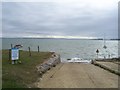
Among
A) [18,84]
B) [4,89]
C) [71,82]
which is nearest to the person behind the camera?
[4,89]

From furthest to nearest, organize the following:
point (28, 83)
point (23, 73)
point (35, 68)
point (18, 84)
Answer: point (35, 68), point (23, 73), point (28, 83), point (18, 84)

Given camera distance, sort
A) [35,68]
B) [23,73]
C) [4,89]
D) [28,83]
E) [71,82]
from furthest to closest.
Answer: [35,68] → [23,73] → [71,82] → [28,83] → [4,89]

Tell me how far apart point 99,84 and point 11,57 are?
27.6 feet

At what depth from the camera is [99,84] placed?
627 inches

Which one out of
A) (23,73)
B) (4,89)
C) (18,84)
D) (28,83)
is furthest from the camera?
(23,73)

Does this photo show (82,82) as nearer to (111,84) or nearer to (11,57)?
(111,84)

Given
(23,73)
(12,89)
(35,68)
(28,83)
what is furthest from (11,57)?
(12,89)

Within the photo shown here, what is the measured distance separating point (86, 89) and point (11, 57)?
8789mm

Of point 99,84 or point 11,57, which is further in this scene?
point 11,57

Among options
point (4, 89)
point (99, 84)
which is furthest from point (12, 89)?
point (99, 84)

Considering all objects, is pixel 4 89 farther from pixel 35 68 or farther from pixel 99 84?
pixel 35 68

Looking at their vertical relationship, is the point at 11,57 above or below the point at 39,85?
above

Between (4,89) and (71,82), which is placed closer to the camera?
(4,89)

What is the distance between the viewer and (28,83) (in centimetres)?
1539
